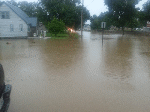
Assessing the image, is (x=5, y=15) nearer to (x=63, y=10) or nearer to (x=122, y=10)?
(x=63, y=10)

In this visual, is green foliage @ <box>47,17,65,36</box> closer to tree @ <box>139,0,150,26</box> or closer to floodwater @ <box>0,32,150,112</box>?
floodwater @ <box>0,32,150,112</box>

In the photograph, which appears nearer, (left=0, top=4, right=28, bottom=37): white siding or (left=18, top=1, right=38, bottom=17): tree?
(left=0, top=4, right=28, bottom=37): white siding

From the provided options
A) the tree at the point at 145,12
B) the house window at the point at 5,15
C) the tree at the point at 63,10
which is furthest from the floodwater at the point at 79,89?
the tree at the point at 145,12

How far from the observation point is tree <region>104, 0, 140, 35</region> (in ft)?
193

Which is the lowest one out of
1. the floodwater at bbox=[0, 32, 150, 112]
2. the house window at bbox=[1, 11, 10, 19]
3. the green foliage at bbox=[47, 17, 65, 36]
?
the floodwater at bbox=[0, 32, 150, 112]

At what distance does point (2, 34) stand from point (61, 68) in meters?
32.3

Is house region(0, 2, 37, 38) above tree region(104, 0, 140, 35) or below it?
below

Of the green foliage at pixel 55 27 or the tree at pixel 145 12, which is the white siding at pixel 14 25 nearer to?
the green foliage at pixel 55 27

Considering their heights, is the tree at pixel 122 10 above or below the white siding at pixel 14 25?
above

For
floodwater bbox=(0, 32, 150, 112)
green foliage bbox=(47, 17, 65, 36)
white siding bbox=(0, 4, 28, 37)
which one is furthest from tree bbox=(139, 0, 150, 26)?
floodwater bbox=(0, 32, 150, 112)


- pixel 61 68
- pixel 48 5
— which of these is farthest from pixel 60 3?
pixel 61 68

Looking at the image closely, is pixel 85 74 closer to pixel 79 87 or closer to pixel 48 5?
pixel 79 87

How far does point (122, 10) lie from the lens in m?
60.6

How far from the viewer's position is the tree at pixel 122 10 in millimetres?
58884
